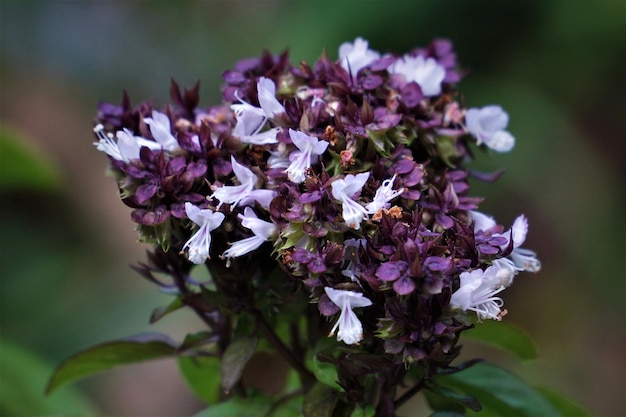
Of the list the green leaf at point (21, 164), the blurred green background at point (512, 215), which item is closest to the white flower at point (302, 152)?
the green leaf at point (21, 164)

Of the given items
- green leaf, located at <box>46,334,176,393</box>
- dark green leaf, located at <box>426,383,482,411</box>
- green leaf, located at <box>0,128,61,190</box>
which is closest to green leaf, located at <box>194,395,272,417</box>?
green leaf, located at <box>46,334,176,393</box>

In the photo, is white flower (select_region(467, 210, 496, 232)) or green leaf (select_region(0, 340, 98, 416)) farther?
green leaf (select_region(0, 340, 98, 416))

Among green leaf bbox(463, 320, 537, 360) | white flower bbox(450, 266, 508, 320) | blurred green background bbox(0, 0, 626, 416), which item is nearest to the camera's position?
white flower bbox(450, 266, 508, 320)

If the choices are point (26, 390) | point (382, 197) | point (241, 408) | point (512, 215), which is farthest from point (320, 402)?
point (512, 215)

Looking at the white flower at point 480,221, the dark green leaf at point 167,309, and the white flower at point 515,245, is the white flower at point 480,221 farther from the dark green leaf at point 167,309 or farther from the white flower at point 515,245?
the dark green leaf at point 167,309

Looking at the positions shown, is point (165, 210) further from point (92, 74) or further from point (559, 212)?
point (92, 74)

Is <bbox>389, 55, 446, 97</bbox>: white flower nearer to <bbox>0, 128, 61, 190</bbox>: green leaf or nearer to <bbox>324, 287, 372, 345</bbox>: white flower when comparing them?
<bbox>324, 287, 372, 345</bbox>: white flower
